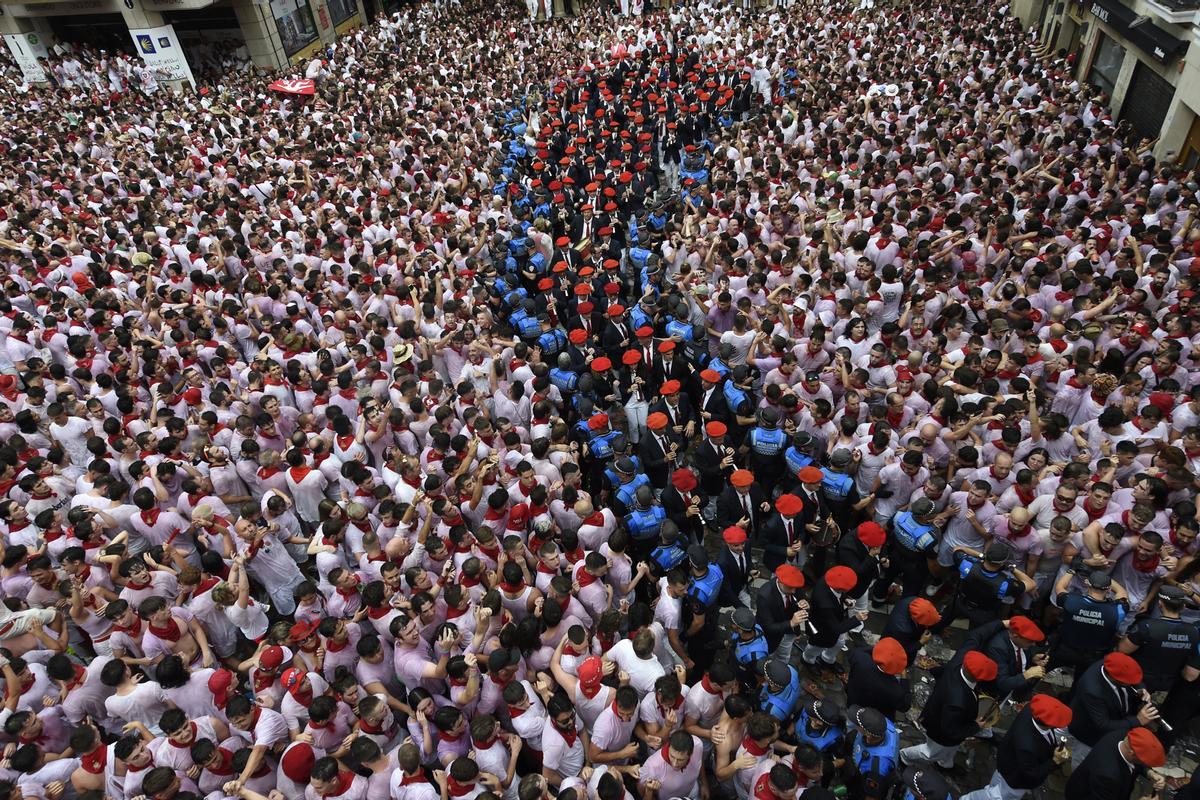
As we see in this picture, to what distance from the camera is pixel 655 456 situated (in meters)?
6.69

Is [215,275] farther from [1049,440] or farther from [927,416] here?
[1049,440]

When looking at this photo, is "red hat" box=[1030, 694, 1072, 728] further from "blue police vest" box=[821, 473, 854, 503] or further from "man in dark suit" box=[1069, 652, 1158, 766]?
"blue police vest" box=[821, 473, 854, 503]

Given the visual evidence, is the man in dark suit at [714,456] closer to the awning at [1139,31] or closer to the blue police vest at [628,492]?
the blue police vest at [628,492]

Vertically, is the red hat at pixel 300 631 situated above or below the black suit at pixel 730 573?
above

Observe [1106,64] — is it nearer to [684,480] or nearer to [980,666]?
[684,480]

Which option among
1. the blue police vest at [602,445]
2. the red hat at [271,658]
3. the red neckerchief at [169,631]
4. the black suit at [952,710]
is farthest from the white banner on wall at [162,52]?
the black suit at [952,710]

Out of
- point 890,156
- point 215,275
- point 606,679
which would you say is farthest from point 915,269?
point 215,275

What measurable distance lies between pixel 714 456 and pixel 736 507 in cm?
72

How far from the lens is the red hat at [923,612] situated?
451cm

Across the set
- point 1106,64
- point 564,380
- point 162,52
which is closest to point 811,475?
point 564,380

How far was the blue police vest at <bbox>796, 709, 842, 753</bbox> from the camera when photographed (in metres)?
4.10

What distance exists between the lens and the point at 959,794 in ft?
16.4

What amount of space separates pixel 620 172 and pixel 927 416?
856cm

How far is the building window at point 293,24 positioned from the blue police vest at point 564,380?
998 inches
